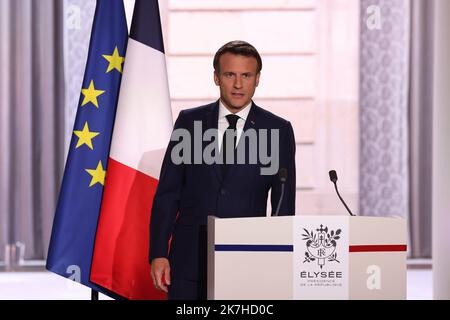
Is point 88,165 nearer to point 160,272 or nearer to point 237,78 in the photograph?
point 160,272

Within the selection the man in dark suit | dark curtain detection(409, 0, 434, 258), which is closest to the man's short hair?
the man in dark suit

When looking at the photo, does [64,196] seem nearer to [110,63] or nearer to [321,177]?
[110,63]

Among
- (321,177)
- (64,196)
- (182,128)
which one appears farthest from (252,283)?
(321,177)

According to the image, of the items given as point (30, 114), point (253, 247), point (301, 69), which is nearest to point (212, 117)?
point (253, 247)

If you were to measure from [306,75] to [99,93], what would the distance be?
2.79 metres

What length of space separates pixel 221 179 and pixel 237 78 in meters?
0.34

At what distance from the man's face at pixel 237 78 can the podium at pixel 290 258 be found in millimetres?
659

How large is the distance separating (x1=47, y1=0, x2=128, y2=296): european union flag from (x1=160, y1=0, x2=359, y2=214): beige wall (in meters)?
2.31

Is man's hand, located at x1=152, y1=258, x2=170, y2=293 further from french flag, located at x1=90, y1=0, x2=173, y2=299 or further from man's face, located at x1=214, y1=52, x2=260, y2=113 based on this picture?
french flag, located at x1=90, y1=0, x2=173, y2=299

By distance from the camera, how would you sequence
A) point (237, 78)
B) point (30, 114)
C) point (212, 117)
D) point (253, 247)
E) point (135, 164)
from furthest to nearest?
point (30, 114)
point (135, 164)
point (212, 117)
point (237, 78)
point (253, 247)

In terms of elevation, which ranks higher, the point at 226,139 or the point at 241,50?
the point at 241,50

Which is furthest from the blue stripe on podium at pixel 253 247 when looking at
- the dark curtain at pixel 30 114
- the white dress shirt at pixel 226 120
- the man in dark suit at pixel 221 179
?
the dark curtain at pixel 30 114

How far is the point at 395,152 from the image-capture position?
652 centimetres

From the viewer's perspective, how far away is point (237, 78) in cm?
258
